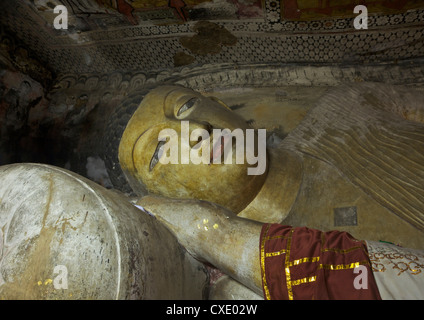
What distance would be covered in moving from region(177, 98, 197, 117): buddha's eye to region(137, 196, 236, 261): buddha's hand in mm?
654

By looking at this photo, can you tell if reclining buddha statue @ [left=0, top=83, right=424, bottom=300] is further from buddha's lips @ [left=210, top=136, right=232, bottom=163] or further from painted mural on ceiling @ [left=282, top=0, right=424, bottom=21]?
painted mural on ceiling @ [left=282, top=0, right=424, bottom=21]

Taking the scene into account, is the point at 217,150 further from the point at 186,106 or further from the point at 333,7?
the point at 333,7

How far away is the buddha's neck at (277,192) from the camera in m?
2.15

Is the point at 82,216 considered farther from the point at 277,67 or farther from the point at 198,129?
the point at 277,67

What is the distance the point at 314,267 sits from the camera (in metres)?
1.28

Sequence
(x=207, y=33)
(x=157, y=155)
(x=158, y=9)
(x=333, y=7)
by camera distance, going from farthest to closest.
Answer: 1. (x=207, y=33)
2. (x=158, y=9)
3. (x=333, y=7)
4. (x=157, y=155)

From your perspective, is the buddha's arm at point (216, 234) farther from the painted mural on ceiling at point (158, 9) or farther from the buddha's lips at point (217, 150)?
the painted mural on ceiling at point (158, 9)

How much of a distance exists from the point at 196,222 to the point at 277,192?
0.79 meters

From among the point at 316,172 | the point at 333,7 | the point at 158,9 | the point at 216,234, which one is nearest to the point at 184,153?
the point at 216,234

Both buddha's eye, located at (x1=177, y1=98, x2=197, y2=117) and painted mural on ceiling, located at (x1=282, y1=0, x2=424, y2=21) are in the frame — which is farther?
painted mural on ceiling, located at (x1=282, y1=0, x2=424, y2=21)

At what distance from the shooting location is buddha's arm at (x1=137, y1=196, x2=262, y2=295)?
4.64 feet

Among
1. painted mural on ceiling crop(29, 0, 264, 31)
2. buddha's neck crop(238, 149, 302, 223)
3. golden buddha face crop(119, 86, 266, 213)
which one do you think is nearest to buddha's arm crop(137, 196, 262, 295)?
golden buddha face crop(119, 86, 266, 213)
